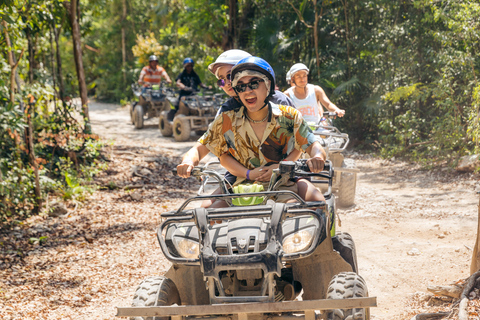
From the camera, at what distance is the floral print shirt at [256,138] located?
367 centimetres

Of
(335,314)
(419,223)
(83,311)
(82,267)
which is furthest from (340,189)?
(335,314)

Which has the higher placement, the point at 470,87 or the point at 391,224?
the point at 470,87

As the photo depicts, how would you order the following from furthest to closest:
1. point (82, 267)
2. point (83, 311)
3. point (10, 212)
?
point (10, 212) → point (82, 267) → point (83, 311)

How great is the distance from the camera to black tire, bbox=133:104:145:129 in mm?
16498

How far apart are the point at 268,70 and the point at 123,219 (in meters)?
4.73

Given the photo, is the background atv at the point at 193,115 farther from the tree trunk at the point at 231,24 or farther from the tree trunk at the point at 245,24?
the tree trunk at the point at 245,24

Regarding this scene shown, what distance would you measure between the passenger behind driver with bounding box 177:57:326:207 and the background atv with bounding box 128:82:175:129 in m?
12.9

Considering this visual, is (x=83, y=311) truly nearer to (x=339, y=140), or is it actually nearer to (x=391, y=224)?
(x=391, y=224)

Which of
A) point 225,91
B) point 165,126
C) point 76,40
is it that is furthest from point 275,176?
point 165,126

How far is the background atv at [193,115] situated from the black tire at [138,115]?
225 cm

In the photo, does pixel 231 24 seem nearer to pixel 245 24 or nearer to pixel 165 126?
pixel 245 24

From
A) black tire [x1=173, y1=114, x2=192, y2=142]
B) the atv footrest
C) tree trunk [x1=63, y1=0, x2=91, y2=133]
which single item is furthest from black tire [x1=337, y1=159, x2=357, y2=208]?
black tire [x1=173, y1=114, x2=192, y2=142]

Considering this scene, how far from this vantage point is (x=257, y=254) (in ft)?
8.51

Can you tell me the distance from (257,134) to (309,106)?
4199mm
